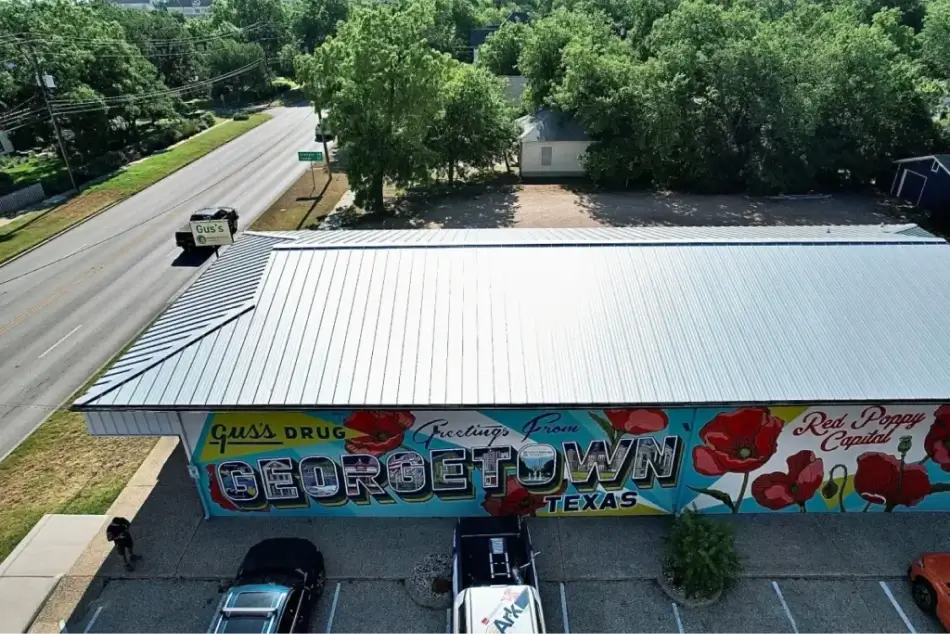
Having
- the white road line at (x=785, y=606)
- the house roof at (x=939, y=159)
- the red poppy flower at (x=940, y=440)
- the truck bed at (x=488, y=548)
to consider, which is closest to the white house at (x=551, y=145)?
the house roof at (x=939, y=159)

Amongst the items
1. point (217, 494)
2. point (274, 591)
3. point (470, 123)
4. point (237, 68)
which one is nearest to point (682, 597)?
point (274, 591)

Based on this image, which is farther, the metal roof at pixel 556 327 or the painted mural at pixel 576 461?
the painted mural at pixel 576 461

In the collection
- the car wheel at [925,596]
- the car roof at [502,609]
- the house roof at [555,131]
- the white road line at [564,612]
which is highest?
the house roof at [555,131]

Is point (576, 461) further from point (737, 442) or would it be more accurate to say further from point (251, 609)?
point (251, 609)

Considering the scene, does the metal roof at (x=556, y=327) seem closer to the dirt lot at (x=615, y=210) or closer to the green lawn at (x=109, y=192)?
the dirt lot at (x=615, y=210)

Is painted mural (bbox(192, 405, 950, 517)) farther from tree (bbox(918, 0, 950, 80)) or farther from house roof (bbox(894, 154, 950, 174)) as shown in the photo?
tree (bbox(918, 0, 950, 80))

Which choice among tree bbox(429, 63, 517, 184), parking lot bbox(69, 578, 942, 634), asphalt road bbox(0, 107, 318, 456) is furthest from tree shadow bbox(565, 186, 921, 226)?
parking lot bbox(69, 578, 942, 634)
